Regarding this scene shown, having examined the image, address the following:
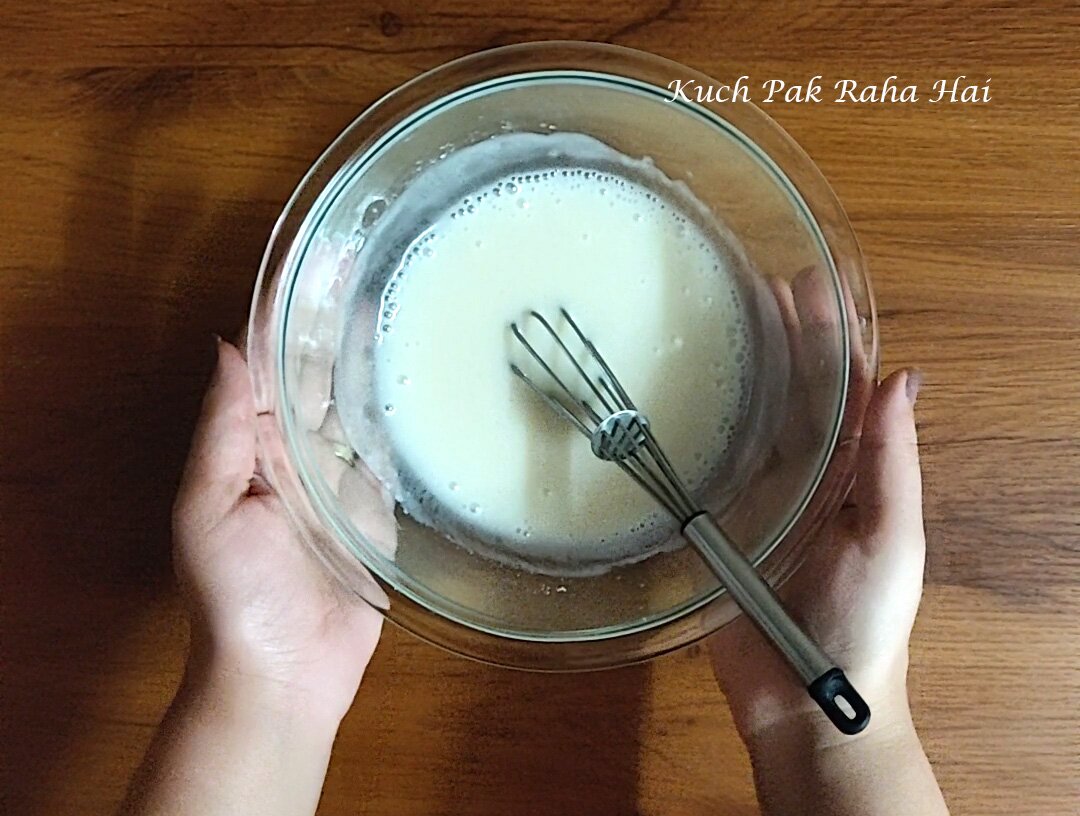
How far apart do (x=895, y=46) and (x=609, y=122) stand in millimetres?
207

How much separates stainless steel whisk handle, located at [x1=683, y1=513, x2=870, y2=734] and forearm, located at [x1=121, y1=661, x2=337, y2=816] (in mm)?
291

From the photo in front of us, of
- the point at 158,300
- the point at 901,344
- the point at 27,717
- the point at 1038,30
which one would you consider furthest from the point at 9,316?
the point at 1038,30

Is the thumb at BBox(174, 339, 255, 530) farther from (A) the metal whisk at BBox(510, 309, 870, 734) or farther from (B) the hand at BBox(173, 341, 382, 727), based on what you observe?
(A) the metal whisk at BBox(510, 309, 870, 734)

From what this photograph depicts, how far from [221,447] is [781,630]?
0.34 m

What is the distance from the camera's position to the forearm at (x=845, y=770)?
65cm

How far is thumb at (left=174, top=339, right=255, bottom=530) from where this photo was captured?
0.64 meters

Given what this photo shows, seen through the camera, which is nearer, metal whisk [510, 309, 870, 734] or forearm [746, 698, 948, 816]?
metal whisk [510, 309, 870, 734]

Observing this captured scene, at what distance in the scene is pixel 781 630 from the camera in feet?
1.68

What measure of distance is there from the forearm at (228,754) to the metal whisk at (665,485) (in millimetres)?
252

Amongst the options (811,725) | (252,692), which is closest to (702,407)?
(811,725)

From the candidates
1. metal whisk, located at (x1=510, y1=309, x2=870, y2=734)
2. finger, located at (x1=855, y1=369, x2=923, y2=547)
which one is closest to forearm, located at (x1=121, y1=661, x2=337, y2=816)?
metal whisk, located at (x1=510, y1=309, x2=870, y2=734)

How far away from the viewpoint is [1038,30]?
0.74 metres

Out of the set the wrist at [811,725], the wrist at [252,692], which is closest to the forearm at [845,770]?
the wrist at [811,725]

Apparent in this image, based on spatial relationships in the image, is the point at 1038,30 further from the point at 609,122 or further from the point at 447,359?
the point at 447,359
